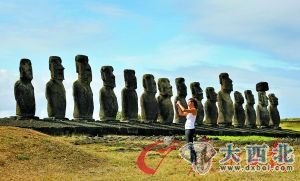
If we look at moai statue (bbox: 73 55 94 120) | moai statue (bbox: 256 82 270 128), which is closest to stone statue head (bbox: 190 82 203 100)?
moai statue (bbox: 256 82 270 128)

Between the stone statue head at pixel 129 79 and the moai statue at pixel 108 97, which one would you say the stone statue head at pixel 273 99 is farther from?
the moai statue at pixel 108 97

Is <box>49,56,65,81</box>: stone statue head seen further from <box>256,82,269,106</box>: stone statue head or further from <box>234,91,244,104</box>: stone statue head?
<box>256,82,269,106</box>: stone statue head

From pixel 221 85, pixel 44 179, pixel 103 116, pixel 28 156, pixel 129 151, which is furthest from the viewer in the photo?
pixel 221 85

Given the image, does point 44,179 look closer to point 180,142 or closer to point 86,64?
point 180,142

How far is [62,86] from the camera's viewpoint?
101 ft

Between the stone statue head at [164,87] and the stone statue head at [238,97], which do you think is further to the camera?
the stone statue head at [238,97]

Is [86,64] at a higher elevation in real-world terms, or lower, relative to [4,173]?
higher

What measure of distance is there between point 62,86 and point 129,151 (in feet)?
37.4

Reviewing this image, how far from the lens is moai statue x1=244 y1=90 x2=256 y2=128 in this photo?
158ft

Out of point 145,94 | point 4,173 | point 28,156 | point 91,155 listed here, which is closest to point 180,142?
point 91,155

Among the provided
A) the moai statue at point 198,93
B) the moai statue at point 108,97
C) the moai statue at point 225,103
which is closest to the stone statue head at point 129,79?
the moai statue at point 108,97

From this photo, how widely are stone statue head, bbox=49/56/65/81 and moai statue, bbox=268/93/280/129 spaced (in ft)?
79.3

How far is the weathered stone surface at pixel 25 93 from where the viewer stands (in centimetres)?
2855

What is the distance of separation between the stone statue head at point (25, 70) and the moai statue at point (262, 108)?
24721 mm
